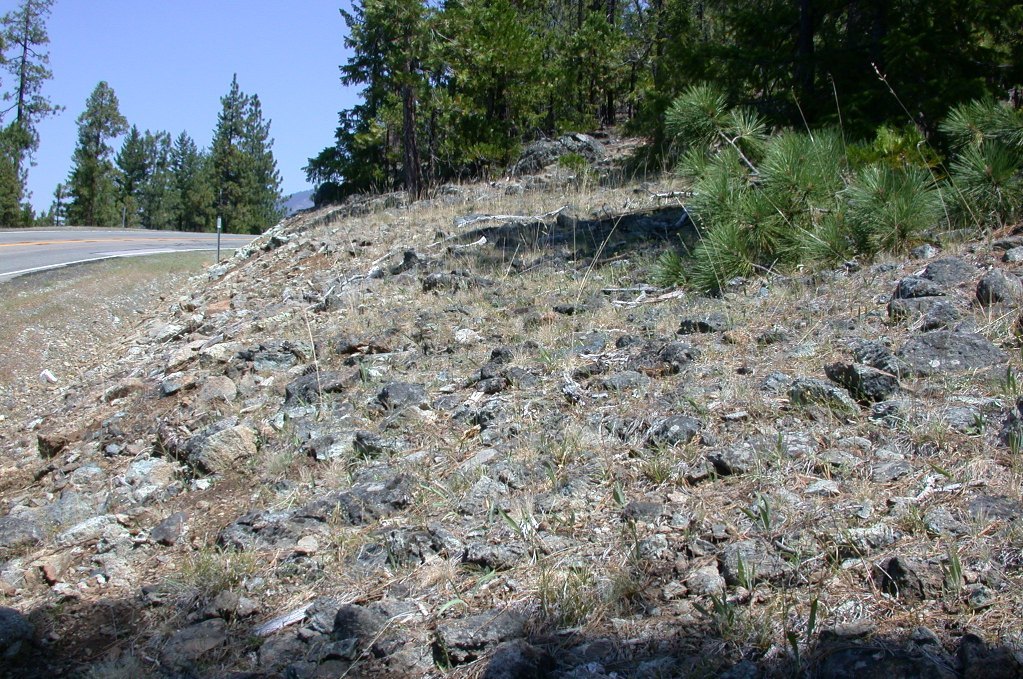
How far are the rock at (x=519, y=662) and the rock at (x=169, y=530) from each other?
2.02 metres

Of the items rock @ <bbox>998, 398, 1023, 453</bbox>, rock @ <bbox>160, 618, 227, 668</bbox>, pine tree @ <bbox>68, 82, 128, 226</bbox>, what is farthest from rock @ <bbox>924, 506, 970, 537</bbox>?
pine tree @ <bbox>68, 82, 128, 226</bbox>

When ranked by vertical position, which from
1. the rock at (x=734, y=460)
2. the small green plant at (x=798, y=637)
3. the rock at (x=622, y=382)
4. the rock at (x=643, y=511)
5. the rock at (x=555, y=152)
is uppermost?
the rock at (x=555, y=152)

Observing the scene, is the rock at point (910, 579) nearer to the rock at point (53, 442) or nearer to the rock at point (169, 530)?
the rock at point (169, 530)

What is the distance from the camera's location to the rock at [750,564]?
310 centimetres

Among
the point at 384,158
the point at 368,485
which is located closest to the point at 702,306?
the point at 368,485

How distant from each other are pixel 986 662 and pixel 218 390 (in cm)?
497

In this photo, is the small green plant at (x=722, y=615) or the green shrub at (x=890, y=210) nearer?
the small green plant at (x=722, y=615)

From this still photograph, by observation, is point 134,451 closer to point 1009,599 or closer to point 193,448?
point 193,448

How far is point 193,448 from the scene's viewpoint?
511cm

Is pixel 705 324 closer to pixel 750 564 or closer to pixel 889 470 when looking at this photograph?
pixel 889 470

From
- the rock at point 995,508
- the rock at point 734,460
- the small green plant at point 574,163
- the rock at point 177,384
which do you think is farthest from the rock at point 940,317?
the small green plant at point 574,163

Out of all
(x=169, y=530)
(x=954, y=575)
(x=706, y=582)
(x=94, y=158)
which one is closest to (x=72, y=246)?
(x=169, y=530)

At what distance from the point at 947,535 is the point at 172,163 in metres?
80.0

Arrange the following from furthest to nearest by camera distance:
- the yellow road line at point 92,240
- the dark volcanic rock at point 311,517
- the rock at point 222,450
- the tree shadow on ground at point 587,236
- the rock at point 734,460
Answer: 1. the yellow road line at point 92,240
2. the tree shadow on ground at point 587,236
3. the rock at point 222,450
4. the dark volcanic rock at point 311,517
5. the rock at point 734,460
